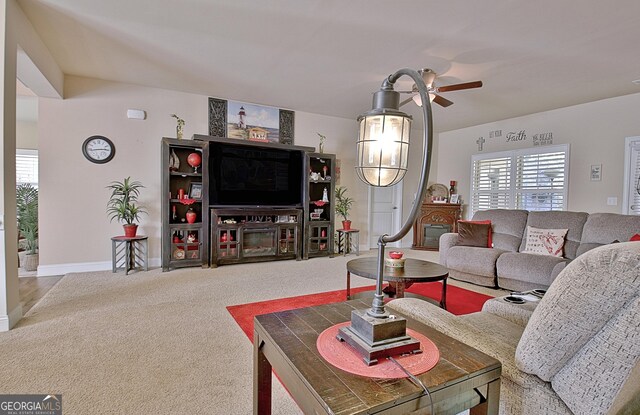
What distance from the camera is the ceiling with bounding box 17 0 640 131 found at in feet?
8.73

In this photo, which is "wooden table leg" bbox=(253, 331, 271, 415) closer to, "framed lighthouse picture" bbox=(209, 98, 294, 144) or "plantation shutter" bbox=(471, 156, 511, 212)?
"framed lighthouse picture" bbox=(209, 98, 294, 144)

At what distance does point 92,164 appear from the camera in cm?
443

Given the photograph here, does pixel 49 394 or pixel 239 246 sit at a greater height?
pixel 239 246

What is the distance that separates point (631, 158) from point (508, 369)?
523 cm

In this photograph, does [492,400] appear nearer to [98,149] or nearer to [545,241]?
[545,241]

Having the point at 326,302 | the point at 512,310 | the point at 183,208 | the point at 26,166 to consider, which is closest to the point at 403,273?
the point at 326,302

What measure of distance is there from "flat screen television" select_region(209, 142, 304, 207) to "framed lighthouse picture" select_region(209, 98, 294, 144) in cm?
38

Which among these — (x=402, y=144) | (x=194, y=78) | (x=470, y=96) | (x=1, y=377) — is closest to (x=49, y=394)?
(x=1, y=377)

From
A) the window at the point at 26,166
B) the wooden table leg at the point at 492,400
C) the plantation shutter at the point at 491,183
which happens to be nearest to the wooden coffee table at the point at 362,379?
the wooden table leg at the point at 492,400

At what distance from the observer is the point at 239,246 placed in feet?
16.1

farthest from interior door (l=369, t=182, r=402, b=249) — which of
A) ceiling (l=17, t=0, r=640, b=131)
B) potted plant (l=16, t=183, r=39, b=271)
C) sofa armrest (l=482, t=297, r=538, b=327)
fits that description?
potted plant (l=16, t=183, r=39, b=271)

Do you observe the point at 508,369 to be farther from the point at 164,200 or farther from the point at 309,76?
the point at 164,200

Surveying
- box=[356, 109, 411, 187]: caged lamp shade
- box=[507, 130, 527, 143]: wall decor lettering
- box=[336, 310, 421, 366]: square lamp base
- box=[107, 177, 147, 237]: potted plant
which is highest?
box=[507, 130, 527, 143]: wall decor lettering

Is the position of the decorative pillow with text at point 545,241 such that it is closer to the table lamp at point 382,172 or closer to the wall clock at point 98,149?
the table lamp at point 382,172
